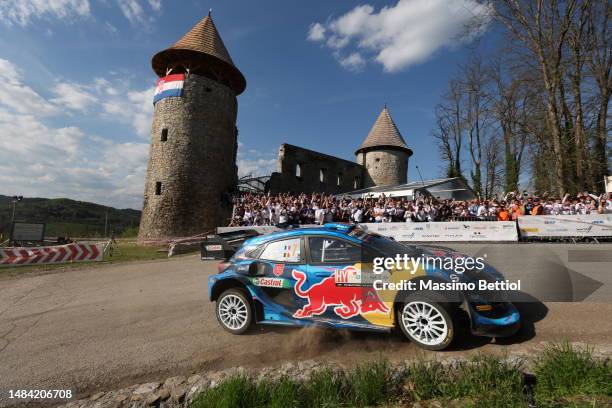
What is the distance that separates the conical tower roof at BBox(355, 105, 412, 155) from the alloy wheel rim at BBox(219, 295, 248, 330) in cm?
3295

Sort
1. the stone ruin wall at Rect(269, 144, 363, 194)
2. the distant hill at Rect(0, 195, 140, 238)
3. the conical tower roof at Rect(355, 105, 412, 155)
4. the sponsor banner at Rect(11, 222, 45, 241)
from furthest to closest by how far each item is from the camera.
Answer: the distant hill at Rect(0, 195, 140, 238) → the conical tower roof at Rect(355, 105, 412, 155) → the stone ruin wall at Rect(269, 144, 363, 194) → the sponsor banner at Rect(11, 222, 45, 241)

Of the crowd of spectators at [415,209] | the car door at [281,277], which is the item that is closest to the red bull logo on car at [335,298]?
the car door at [281,277]

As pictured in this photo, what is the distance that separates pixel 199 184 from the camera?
22.6 m

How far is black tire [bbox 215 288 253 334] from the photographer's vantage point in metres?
5.18

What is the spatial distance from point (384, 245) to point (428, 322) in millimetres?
1183

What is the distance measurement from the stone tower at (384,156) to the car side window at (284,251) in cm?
3177

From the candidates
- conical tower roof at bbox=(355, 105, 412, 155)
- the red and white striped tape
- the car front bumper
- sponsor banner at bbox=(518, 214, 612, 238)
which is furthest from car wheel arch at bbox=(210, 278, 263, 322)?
conical tower roof at bbox=(355, 105, 412, 155)

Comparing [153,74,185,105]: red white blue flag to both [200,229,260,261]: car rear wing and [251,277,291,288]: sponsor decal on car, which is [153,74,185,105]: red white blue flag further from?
[251,277,291,288]: sponsor decal on car

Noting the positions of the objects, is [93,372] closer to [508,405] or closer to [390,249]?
[390,249]

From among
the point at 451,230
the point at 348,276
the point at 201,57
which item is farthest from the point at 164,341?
the point at 201,57

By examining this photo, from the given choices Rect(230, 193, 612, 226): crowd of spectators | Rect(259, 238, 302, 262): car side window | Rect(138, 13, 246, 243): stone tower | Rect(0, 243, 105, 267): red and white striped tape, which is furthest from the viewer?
Rect(138, 13, 246, 243): stone tower

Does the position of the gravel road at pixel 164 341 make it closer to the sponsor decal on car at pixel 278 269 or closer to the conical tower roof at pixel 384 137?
the sponsor decal on car at pixel 278 269

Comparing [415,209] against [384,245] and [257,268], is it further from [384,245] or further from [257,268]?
[257,268]

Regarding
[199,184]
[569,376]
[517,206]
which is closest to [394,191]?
[517,206]
